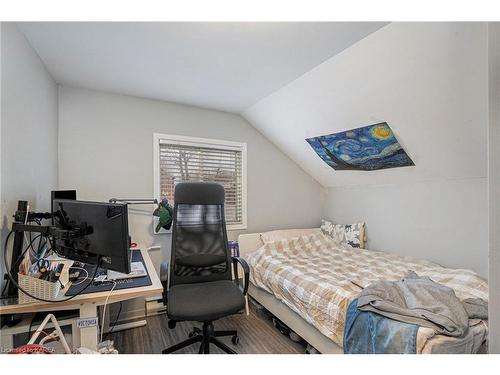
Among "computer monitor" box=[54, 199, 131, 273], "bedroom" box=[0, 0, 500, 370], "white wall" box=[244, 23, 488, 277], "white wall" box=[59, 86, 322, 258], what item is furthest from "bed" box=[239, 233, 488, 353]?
"computer monitor" box=[54, 199, 131, 273]

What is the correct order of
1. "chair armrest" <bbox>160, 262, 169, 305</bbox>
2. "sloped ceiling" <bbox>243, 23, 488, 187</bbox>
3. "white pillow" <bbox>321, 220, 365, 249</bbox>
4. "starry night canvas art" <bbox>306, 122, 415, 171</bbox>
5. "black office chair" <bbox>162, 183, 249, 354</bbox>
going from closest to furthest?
"sloped ceiling" <bbox>243, 23, 488, 187</bbox> < "chair armrest" <bbox>160, 262, 169, 305</bbox> < "black office chair" <bbox>162, 183, 249, 354</bbox> < "starry night canvas art" <bbox>306, 122, 415, 171</bbox> < "white pillow" <bbox>321, 220, 365, 249</bbox>

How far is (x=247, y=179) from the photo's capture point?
3117 mm

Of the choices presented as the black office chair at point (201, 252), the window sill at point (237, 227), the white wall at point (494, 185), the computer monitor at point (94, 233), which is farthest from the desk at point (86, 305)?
Result: the window sill at point (237, 227)

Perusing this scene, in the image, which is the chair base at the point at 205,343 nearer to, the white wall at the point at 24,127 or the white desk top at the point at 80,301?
the white desk top at the point at 80,301

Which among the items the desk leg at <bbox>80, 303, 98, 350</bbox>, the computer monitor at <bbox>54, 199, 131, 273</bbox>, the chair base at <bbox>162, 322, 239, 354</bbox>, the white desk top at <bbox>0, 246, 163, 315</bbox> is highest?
the computer monitor at <bbox>54, 199, 131, 273</bbox>

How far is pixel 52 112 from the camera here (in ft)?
6.78

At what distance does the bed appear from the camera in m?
1.29

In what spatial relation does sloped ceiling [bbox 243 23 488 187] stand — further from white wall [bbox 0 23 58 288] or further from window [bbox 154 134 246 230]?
white wall [bbox 0 23 58 288]

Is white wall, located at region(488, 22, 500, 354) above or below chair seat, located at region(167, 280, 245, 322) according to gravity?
above

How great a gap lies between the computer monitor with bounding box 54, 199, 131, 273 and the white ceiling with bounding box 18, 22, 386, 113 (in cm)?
111

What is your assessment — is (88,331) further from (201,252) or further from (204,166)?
(204,166)

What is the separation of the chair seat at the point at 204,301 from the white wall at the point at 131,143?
0.99 metres

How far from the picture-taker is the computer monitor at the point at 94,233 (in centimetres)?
113

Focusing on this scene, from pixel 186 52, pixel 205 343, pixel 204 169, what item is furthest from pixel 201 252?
pixel 186 52
